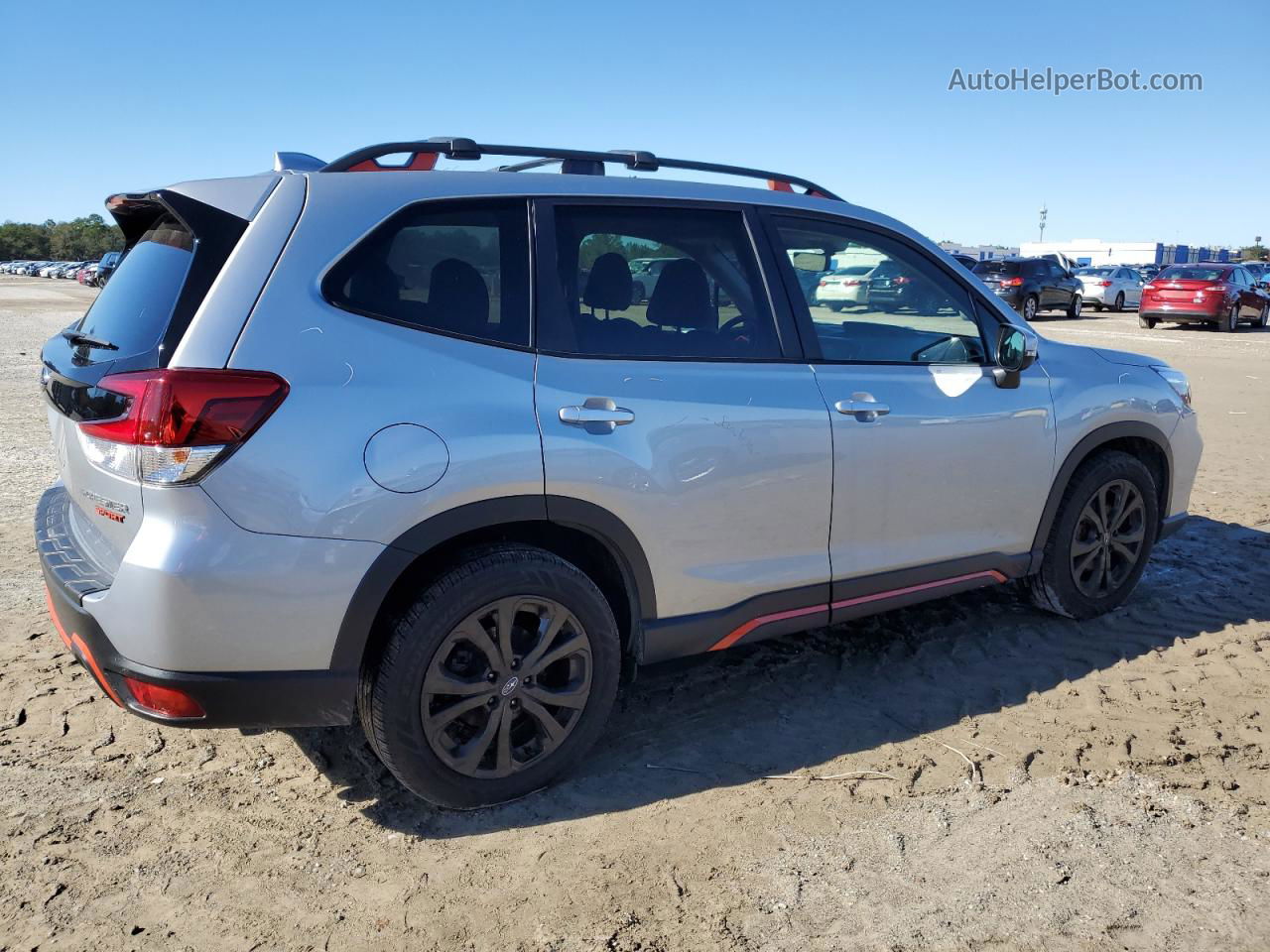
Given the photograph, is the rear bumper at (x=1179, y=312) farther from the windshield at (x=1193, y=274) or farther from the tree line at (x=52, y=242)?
→ the tree line at (x=52, y=242)

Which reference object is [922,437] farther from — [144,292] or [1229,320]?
[1229,320]

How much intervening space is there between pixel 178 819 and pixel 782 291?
259 cm

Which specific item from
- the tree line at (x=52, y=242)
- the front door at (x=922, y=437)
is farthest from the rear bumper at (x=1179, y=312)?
the tree line at (x=52, y=242)

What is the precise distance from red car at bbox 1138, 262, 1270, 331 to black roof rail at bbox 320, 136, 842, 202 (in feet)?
76.4

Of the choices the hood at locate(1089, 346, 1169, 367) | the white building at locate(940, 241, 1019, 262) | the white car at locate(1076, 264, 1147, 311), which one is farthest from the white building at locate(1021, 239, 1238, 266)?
the hood at locate(1089, 346, 1169, 367)

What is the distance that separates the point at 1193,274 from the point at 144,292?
2606 centimetres

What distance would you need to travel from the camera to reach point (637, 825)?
125 inches

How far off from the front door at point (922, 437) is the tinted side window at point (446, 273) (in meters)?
1.07

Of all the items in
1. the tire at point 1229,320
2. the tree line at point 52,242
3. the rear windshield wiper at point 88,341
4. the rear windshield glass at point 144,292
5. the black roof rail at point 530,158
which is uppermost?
the tree line at point 52,242

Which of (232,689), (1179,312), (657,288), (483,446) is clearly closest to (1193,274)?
(1179,312)

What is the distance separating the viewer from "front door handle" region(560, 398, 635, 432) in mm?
3123

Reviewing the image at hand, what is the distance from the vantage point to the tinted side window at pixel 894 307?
3965 mm

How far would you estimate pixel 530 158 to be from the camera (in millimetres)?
3488

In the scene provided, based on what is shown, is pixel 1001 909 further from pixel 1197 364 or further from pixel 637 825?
pixel 1197 364
